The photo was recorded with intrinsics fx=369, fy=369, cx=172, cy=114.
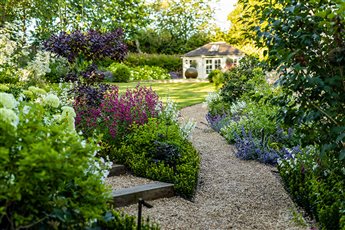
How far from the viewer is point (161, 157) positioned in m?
4.73

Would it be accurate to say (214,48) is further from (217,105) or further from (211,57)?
(217,105)

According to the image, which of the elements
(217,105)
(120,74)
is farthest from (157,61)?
(217,105)

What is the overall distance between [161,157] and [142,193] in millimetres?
893

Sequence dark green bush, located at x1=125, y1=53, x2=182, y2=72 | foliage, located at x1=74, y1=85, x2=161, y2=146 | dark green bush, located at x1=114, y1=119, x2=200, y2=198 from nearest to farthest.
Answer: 1. dark green bush, located at x1=114, y1=119, x2=200, y2=198
2. foliage, located at x1=74, y1=85, x2=161, y2=146
3. dark green bush, located at x1=125, y1=53, x2=182, y2=72

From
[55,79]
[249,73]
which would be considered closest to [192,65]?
[55,79]

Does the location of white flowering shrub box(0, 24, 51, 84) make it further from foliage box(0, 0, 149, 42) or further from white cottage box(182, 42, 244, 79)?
A: white cottage box(182, 42, 244, 79)

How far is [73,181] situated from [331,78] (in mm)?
1922

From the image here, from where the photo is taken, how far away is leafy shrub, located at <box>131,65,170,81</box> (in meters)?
22.3

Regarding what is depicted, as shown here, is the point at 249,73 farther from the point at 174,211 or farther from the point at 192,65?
the point at 192,65

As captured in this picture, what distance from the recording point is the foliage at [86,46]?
5746 mm

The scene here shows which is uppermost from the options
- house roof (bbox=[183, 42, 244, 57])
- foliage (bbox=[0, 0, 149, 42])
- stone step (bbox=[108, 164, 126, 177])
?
foliage (bbox=[0, 0, 149, 42])

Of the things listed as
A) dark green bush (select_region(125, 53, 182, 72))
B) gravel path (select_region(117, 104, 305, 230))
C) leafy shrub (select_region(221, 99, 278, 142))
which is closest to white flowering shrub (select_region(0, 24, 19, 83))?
leafy shrub (select_region(221, 99, 278, 142))

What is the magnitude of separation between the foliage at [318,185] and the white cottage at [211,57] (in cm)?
1917

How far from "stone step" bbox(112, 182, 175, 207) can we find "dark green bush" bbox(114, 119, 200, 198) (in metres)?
0.12
